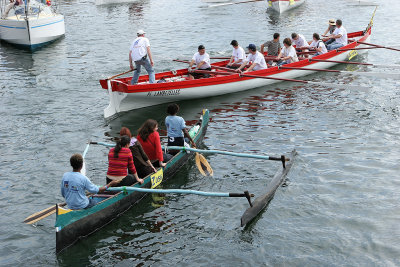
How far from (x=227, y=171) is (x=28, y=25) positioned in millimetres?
20487

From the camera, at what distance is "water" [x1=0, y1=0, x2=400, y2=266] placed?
10.5 m

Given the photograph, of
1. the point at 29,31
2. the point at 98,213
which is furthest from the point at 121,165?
the point at 29,31

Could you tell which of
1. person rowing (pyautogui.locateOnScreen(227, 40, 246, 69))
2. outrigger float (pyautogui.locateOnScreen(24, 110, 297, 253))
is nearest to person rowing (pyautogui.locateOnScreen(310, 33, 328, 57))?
person rowing (pyautogui.locateOnScreen(227, 40, 246, 69))

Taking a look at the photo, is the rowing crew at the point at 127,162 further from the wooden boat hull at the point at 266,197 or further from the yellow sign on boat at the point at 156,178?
the wooden boat hull at the point at 266,197

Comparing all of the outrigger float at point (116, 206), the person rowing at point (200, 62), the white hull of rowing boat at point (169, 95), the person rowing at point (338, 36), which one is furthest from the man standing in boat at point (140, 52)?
the person rowing at point (338, 36)

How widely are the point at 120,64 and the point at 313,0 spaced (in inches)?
1018

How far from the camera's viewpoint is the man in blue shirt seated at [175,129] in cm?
1356

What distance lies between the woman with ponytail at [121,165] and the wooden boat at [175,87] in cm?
685

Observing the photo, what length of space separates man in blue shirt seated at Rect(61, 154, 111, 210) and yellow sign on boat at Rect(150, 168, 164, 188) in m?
2.16

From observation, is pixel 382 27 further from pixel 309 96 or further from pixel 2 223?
pixel 2 223

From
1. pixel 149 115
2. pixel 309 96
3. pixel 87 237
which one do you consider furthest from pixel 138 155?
pixel 309 96

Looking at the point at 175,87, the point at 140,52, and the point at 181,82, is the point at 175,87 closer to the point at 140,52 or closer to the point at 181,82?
the point at 181,82

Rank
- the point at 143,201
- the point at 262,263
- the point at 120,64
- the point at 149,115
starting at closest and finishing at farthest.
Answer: the point at 262,263, the point at 143,201, the point at 149,115, the point at 120,64

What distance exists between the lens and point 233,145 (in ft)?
52.8
